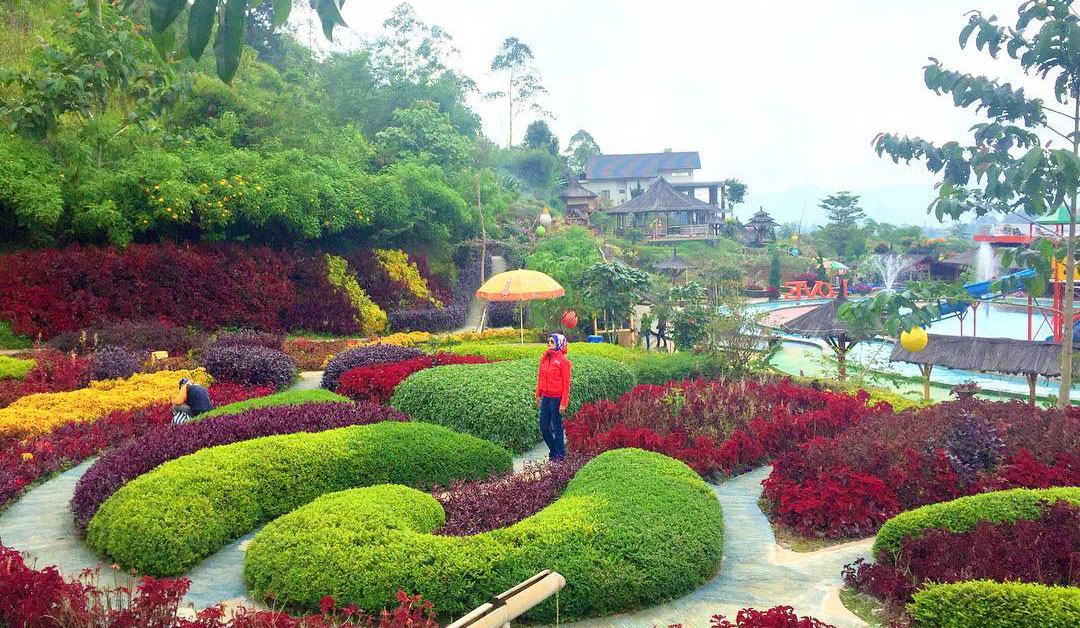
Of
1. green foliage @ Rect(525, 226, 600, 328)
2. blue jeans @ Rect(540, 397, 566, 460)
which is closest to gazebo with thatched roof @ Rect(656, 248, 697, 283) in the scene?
green foliage @ Rect(525, 226, 600, 328)

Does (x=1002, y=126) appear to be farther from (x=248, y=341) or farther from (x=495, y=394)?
(x=248, y=341)

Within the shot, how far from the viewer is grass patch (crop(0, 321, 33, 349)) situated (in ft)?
46.6

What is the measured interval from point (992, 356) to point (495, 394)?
793 cm

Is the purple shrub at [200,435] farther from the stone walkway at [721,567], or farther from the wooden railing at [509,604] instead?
the wooden railing at [509,604]

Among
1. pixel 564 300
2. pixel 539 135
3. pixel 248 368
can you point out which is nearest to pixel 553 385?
pixel 248 368

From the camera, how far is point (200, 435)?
283 inches

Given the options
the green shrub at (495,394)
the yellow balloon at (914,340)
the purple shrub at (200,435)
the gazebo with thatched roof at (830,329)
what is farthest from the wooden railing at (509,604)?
the gazebo with thatched roof at (830,329)

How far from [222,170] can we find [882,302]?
49.6 feet

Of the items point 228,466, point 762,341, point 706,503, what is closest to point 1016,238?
point 762,341

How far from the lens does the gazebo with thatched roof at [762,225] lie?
54.0 m

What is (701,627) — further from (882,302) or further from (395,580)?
(882,302)

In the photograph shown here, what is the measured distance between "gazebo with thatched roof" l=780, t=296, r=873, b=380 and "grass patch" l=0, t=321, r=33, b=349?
1340cm

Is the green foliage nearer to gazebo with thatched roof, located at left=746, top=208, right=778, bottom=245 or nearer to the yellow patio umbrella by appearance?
the yellow patio umbrella

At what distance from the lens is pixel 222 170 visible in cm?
1764
